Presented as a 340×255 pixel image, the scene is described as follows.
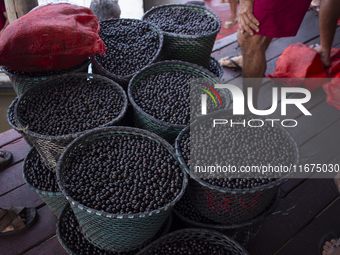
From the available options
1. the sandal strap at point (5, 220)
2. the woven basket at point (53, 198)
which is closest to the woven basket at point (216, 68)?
the woven basket at point (53, 198)

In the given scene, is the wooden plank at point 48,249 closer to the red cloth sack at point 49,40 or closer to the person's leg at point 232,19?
the red cloth sack at point 49,40

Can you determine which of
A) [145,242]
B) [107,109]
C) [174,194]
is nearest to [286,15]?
[107,109]

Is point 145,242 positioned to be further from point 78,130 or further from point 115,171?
point 78,130

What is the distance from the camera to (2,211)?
158 centimetres

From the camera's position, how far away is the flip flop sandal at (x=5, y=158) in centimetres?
203

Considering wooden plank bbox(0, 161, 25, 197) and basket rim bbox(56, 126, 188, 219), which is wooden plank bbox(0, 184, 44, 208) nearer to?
wooden plank bbox(0, 161, 25, 197)

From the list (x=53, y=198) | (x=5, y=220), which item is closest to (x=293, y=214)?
(x=53, y=198)

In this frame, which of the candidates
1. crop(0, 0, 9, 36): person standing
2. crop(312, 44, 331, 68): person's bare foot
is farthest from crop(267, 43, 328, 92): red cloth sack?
crop(0, 0, 9, 36): person standing

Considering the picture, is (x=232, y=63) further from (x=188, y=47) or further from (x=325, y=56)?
(x=188, y=47)

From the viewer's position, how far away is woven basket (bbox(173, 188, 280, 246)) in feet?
4.76

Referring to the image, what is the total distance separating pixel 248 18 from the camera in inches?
77.9

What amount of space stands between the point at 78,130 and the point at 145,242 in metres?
0.69

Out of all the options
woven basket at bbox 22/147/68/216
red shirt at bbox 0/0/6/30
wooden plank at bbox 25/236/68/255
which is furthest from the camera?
red shirt at bbox 0/0/6/30

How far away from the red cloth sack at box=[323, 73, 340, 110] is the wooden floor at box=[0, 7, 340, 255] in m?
0.06
